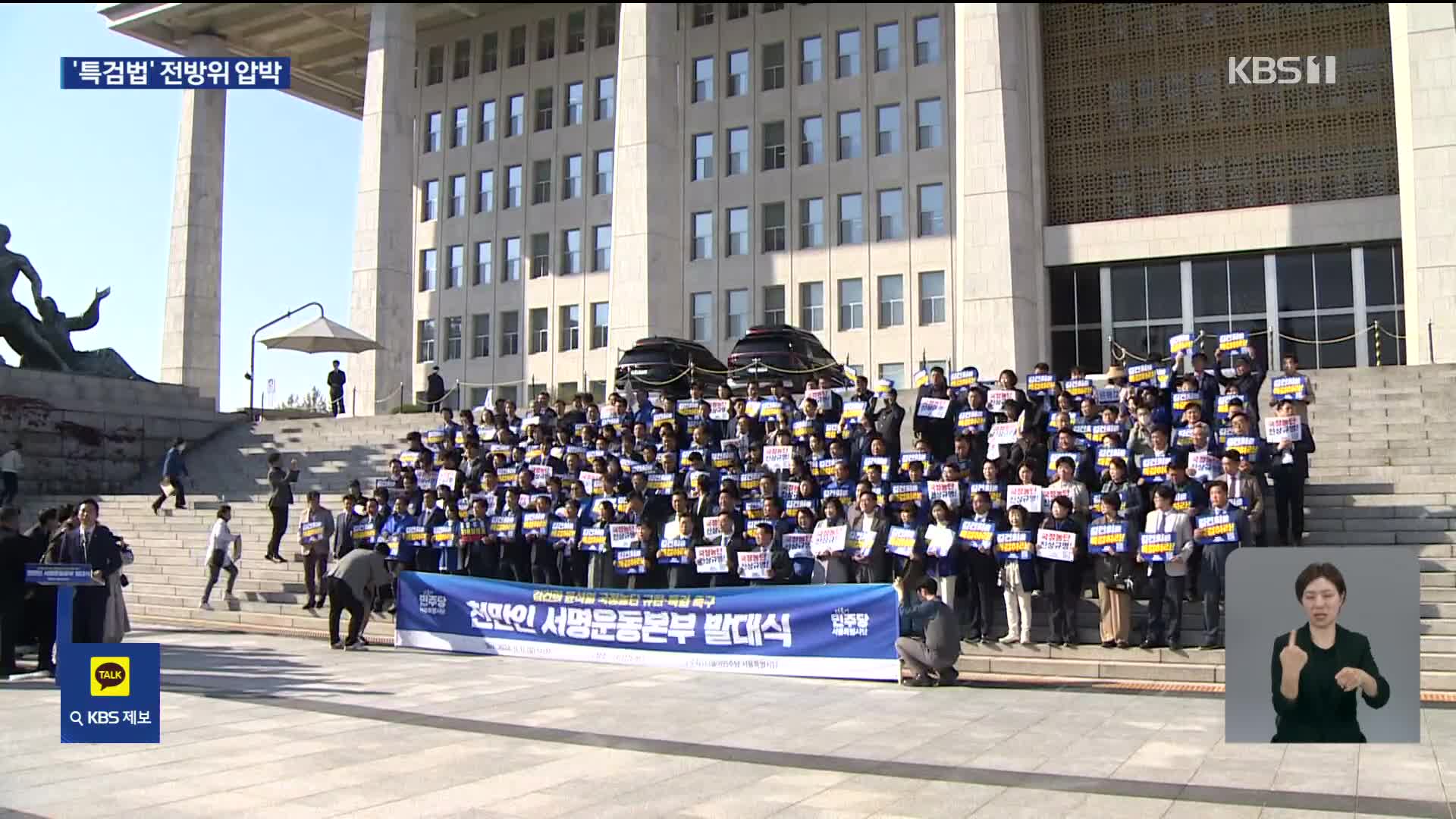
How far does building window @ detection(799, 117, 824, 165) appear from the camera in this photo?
46906 millimetres

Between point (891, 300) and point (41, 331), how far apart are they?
26.5 meters

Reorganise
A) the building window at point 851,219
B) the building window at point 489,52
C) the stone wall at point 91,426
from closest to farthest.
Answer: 1. the stone wall at point 91,426
2. the building window at point 851,219
3. the building window at point 489,52

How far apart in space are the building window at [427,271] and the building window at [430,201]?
1.47m

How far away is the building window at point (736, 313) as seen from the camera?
4797 centimetres

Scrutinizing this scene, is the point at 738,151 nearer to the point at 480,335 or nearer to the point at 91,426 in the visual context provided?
the point at 480,335

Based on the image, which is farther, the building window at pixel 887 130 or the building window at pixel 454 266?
the building window at pixel 454 266

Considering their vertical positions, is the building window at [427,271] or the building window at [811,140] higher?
the building window at [811,140]

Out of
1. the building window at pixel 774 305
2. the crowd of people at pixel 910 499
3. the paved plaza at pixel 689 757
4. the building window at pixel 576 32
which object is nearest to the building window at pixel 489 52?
the building window at pixel 576 32

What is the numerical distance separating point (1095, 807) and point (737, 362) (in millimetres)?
20020

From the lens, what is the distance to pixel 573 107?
51969 mm

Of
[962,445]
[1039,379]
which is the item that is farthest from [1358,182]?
[962,445]

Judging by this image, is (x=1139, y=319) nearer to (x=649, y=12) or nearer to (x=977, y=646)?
(x=649, y=12)

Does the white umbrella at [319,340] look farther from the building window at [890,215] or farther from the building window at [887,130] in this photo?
the building window at [887,130]
